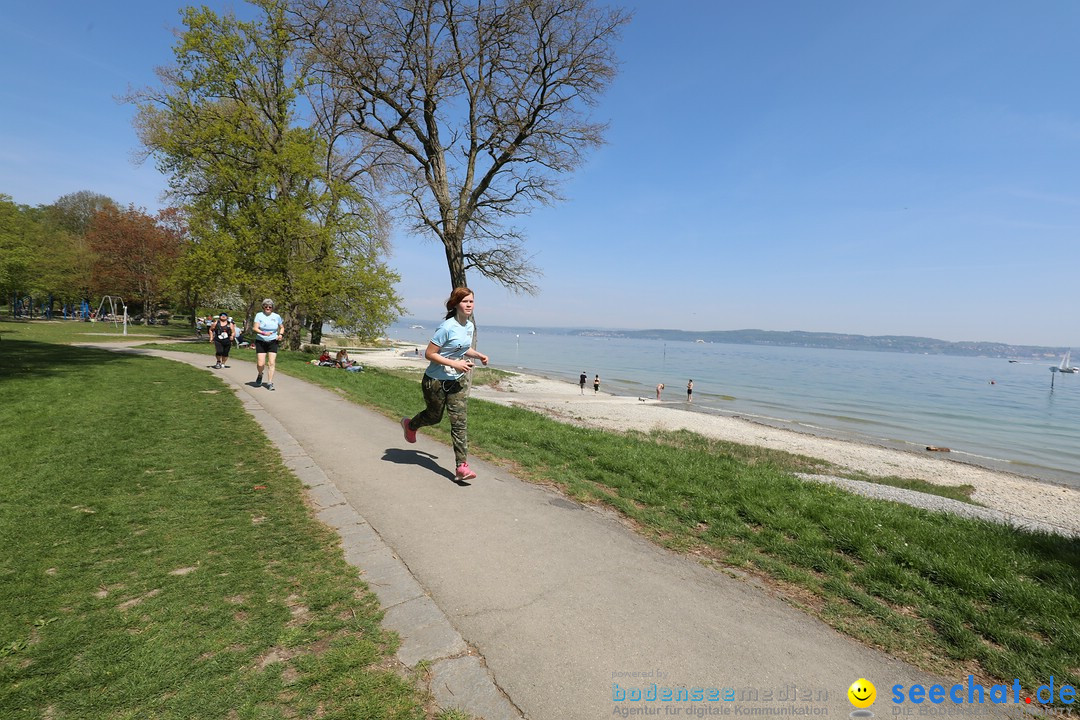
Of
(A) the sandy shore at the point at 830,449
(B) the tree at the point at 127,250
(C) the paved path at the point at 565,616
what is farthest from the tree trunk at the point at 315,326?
(C) the paved path at the point at 565,616

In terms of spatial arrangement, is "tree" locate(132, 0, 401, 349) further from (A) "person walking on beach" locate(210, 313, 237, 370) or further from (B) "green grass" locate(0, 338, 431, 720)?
(B) "green grass" locate(0, 338, 431, 720)

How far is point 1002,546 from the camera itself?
4336 mm

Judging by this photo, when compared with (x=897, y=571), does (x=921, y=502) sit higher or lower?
lower

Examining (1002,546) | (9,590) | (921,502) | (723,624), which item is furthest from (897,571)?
(921,502)

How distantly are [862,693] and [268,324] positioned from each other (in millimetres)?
12782

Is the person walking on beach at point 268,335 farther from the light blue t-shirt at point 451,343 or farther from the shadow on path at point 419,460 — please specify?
the light blue t-shirt at point 451,343

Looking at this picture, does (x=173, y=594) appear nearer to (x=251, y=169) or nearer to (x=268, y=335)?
(x=268, y=335)

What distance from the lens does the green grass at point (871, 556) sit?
300 cm

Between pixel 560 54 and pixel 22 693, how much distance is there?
2080cm

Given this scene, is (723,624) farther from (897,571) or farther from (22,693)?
(22,693)

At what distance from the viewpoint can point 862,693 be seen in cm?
257

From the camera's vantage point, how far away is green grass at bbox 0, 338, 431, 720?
7.23 feet

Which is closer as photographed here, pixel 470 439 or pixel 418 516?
pixel 418 516

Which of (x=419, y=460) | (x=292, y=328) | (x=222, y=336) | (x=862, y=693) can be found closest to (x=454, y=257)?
(x=222, y=336)
